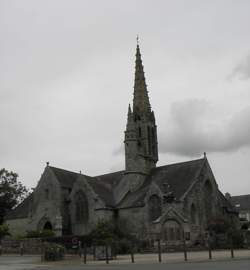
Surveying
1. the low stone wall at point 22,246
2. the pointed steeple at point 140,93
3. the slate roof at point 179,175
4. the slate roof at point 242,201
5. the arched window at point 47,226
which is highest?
the pointed steeple at point 140,93

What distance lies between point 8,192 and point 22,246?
24951 mm

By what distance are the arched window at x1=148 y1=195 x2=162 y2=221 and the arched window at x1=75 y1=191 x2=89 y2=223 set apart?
8.11 m

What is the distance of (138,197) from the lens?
177ft

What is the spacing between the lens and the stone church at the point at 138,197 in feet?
164

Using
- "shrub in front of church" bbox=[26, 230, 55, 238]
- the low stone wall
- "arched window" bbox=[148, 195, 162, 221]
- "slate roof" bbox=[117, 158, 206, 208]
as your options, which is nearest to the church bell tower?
"slate roof" bbox=[117, 158, 206, 208]

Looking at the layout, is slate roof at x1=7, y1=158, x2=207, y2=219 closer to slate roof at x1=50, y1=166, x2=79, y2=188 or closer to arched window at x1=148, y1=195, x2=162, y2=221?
slate roof at x1=50, y1=166, x2=79, y2=188

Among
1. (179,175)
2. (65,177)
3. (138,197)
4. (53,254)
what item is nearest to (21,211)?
(65,177)

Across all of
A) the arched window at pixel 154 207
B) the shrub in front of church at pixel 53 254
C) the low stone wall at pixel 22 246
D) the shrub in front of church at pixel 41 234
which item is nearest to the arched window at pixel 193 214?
the arched window at pixel 154 207

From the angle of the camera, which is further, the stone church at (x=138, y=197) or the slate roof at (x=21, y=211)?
the slate roof at (x=21, y=211)

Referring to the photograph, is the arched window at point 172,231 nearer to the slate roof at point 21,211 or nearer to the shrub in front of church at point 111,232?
the shrub in front of church at point 111,232

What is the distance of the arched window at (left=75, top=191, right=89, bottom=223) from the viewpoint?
180 feet

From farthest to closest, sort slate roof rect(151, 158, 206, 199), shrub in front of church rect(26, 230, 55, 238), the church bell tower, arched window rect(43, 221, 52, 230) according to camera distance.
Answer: the church bell tower → arched window rect(43, 221, 52, 230) → slate roof rect(151, 158, 206, 199) → shrub in front of church rect(26, 230, 55, 238)

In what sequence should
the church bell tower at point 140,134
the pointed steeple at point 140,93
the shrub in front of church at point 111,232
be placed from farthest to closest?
the pointed steeple at point 140,93, the church bell tower at point 140,134, the shrub in front of church at point 111,232

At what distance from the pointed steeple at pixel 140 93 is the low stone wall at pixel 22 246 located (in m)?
24.6
